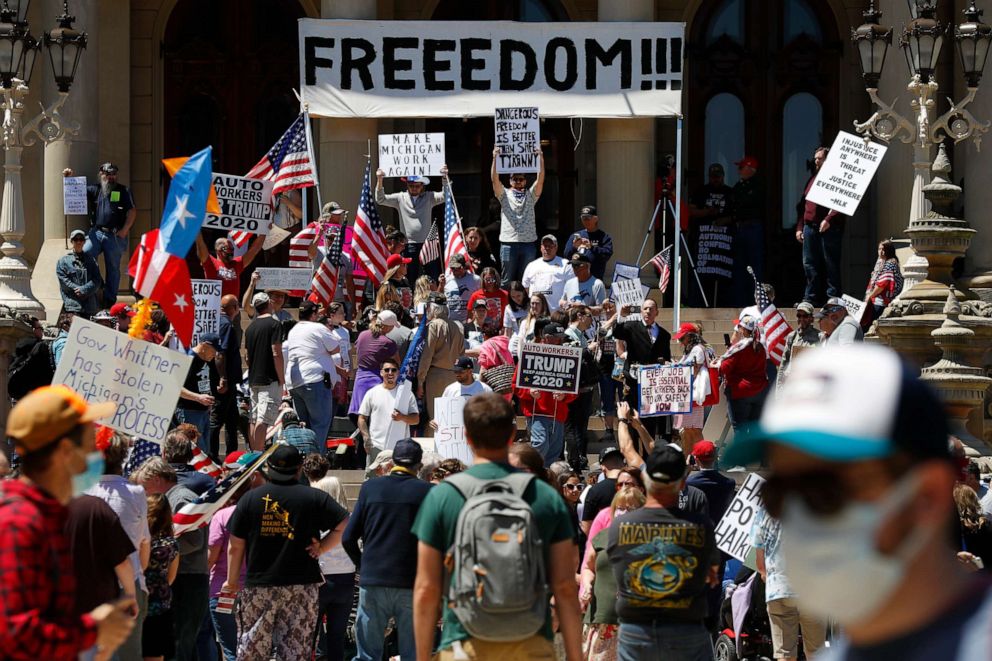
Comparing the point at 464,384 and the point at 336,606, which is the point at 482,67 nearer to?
the point at 464,384

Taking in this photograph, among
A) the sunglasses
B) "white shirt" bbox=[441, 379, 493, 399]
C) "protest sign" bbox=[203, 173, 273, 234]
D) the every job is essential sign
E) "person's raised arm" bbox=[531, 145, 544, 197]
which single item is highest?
the every job is essential sign

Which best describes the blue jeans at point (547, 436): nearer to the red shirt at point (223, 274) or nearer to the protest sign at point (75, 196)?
the red shirt at point (223, 274)

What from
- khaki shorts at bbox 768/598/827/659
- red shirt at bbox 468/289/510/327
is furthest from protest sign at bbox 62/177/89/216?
khaki shorts at bbox 768/598/827/659

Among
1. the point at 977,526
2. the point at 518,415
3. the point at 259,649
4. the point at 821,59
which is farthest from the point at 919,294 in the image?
the point at 821,59

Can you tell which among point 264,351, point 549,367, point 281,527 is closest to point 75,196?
point 264,351

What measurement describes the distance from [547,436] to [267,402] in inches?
105

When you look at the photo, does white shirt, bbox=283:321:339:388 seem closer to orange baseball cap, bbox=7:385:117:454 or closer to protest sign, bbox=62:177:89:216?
protest sign, bbox=62:177:89:216

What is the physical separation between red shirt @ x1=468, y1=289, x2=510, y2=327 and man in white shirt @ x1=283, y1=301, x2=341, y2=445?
81.2 inches

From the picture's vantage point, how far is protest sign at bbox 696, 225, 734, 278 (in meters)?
23.2

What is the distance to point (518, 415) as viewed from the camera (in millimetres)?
17281

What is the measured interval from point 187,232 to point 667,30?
10.8m

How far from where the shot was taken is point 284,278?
60.7 ft

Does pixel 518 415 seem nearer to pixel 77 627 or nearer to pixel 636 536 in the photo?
pixel 636 536

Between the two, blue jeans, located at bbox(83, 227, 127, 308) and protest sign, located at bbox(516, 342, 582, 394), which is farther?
blue jeans, located at bbox(83, 227, 127, 308)
